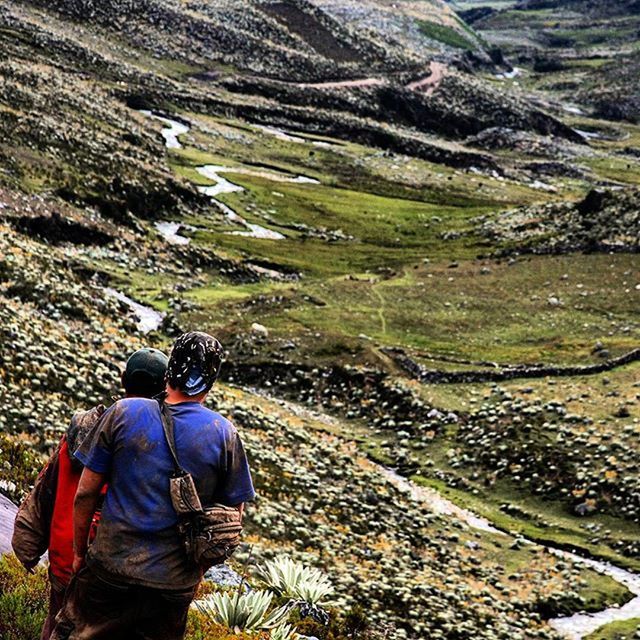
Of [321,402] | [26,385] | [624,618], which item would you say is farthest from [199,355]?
[321,402]

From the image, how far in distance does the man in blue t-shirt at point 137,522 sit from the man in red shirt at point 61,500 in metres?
0.76

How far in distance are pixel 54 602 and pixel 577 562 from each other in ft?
80.9

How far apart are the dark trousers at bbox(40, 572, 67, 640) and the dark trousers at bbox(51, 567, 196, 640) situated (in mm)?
922

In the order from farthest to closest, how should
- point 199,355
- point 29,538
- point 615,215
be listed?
point 615,215 → point 29,538 → point 199,355

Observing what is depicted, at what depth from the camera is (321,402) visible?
147ft

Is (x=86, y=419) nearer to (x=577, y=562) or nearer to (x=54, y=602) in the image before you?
(x=54, y=602)

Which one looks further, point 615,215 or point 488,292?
point 615,215

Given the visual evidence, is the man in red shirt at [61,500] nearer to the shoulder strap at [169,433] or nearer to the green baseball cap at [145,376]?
the green baseball cap at [145,376]

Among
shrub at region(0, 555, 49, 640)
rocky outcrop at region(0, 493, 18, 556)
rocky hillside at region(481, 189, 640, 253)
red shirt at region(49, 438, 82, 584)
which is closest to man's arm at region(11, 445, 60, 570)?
red shirt at region(49, 438, 82, 584)

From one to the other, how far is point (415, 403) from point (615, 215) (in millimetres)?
47094

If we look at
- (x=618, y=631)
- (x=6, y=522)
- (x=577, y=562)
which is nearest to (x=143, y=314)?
(x=577, y=562)

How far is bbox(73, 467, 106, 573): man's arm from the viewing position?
850 centimetres

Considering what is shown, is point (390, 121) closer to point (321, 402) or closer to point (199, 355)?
point (321, 402)

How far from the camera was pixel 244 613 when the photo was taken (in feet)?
42.7
